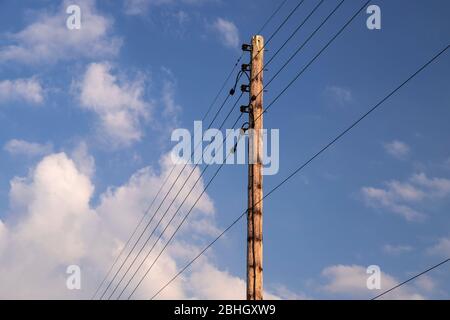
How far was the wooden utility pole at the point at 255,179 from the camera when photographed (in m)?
12.6

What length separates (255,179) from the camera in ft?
44.0

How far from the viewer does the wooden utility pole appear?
12562 millimetres
